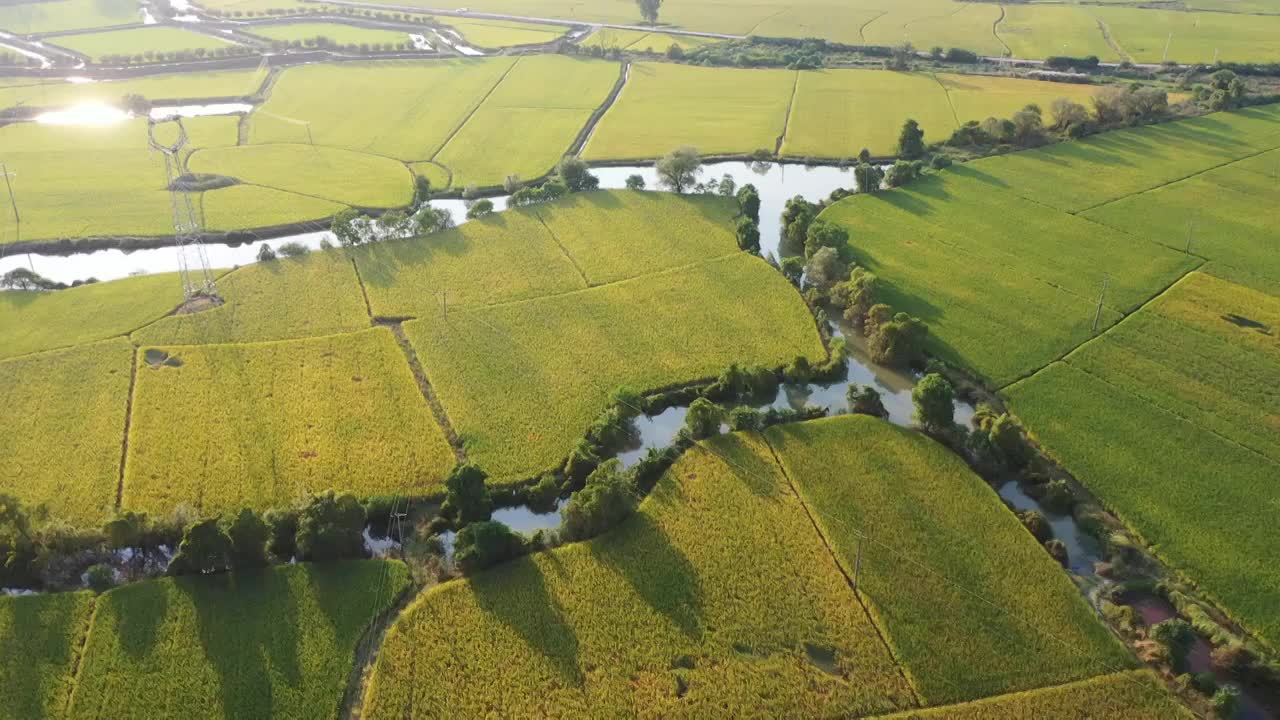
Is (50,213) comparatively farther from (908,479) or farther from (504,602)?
(908,479)

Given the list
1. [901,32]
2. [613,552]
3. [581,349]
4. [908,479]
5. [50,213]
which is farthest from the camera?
[901,32]

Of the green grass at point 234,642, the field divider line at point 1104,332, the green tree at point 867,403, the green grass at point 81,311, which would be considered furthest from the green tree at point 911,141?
the green grass at point 234,642

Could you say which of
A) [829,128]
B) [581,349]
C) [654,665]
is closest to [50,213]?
[581,349]

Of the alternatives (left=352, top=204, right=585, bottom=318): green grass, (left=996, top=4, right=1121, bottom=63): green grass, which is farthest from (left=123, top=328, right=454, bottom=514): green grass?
(left=996, top=4, right=1121, bottom=63): green grass

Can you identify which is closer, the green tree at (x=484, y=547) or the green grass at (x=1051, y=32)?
the green tree at (x=484, y=547)

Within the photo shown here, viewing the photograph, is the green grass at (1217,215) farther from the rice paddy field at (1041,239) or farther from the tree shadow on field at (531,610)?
the tree shadow on field at (531,610)

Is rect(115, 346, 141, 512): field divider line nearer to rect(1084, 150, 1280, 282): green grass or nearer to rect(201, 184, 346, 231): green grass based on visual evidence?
rect(201, 184, 346, 231): green grass
